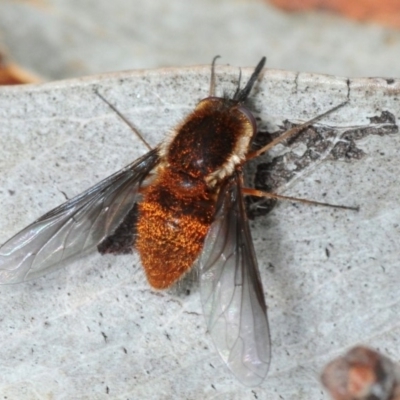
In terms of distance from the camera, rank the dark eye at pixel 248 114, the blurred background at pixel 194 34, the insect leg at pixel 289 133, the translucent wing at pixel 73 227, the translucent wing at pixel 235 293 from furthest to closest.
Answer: the blurred background at pixel 194 34 → the translucent wing at pixel 73 227 → the dark eye at pixel 248 114 → the insect leg at pixel 289 133 → the translucent wing at pixel 235 293

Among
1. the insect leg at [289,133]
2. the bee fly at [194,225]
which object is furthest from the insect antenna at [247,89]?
the insect leg at [289,133]

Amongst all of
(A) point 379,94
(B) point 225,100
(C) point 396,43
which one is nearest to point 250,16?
(C) point 396,43

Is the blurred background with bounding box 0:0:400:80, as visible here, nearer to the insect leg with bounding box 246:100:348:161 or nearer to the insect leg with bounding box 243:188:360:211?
the insect leg with bounding box 246:100:348:161

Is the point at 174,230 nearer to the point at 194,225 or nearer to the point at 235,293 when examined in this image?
the point at 194,225

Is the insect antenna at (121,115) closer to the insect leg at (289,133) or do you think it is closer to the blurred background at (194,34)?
the insect leg at (289,133)

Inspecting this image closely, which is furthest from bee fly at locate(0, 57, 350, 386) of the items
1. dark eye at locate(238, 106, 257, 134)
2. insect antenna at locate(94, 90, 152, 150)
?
insect antenna at locate(94, 90, 152, 150)

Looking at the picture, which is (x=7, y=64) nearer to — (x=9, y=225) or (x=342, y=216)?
(x=9, y=225)
